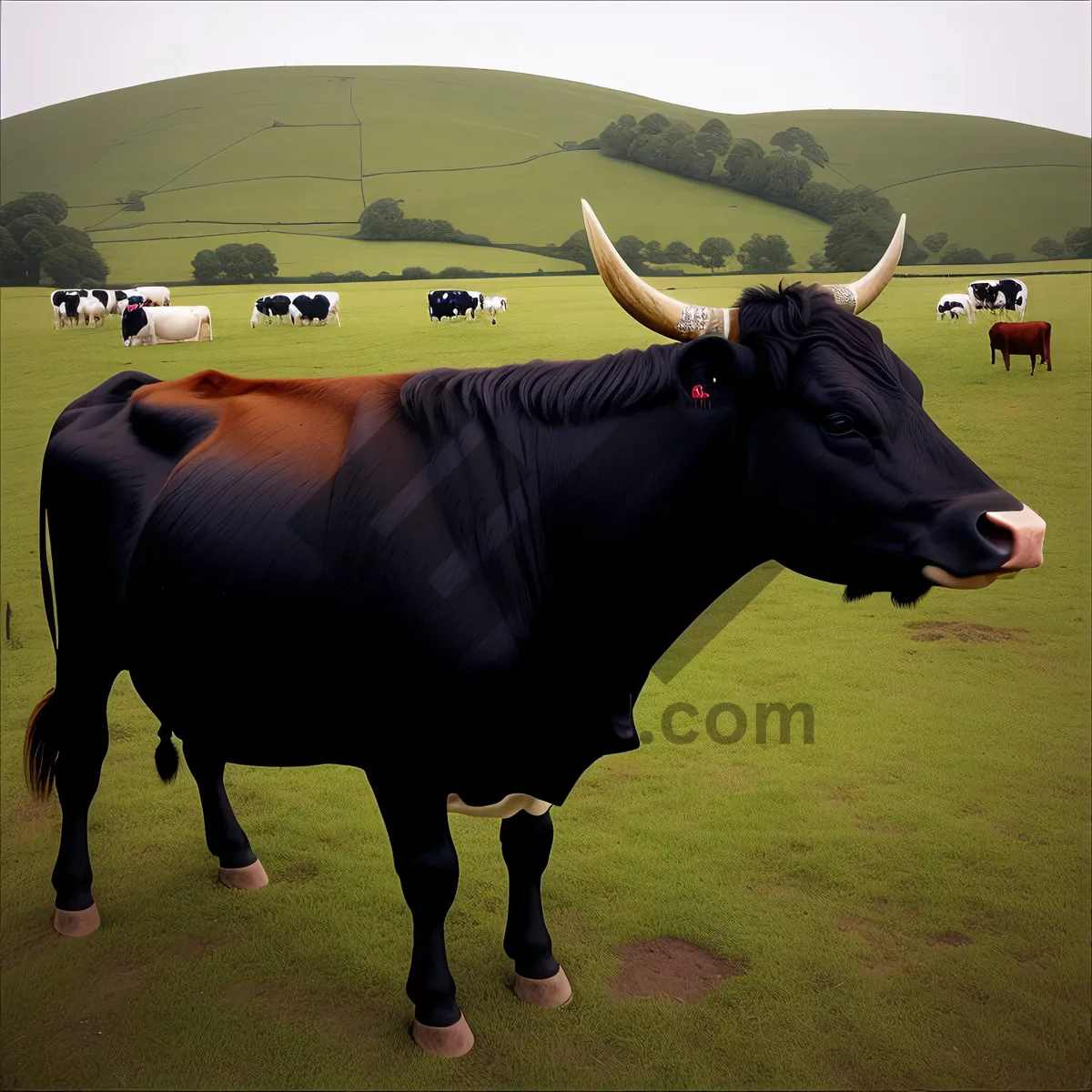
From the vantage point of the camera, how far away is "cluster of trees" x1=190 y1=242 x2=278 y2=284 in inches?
297

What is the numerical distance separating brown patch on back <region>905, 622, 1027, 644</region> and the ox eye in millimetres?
3795

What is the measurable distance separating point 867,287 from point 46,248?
6.69 metres

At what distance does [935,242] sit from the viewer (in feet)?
24.4

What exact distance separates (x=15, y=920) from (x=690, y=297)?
17.1 feet

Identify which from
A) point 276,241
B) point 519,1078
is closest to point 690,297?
point 276,241

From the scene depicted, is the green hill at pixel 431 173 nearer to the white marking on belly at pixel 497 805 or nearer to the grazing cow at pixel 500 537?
the grazing cow at pixel 500 537

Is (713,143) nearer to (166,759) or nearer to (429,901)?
(166,759)

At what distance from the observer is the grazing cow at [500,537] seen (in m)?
2.12

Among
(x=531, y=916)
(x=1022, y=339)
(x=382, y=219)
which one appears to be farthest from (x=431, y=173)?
(x=531, y=916)

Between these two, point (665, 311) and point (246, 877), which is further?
point (246, 877)

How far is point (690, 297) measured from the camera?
6.86m

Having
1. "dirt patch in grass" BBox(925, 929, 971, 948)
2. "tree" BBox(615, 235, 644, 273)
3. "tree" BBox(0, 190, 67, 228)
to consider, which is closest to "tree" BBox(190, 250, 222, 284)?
"tree" BBox(0, 190, 67, 228)

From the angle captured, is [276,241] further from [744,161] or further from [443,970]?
[443,970]

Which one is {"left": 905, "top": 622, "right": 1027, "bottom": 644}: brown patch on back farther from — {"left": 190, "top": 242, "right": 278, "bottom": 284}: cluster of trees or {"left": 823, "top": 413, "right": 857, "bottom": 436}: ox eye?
{"left": 190, "top": 242, "right": 278, "bottom": 284}: cluster of trees
